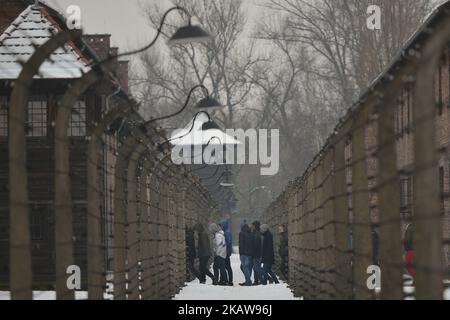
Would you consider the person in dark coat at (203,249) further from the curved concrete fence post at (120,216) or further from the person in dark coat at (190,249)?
the curved concrete fence post at (120,216)

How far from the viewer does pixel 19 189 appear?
7.49m

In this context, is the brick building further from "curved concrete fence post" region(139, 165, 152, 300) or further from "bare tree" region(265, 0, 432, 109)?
"bare tree" region(265, 0, 432, 109)

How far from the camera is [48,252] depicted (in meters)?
29.2

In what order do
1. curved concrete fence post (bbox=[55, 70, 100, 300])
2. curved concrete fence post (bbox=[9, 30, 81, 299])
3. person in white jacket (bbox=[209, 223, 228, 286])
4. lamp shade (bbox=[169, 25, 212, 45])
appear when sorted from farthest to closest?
person in white jacket (bbox=[209, 223, 228, 286])
lamp shade (bbox=[169, 25, 212, 45])
curved concrete fence post (bbox=[55, 70, 100, 300])
curved concrete fence post (bbox=[9, 30, 81, 299])

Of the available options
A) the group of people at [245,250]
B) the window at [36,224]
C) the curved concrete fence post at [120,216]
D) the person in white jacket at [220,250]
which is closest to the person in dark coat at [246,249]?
the group of people at [245,250]

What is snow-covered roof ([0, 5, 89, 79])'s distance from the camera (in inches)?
1104

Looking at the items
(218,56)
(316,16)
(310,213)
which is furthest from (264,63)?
(310,213)

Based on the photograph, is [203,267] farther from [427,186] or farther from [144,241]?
[427,186]

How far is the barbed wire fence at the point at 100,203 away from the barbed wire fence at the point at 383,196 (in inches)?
69.4

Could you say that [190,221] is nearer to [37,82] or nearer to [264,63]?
[37,82]

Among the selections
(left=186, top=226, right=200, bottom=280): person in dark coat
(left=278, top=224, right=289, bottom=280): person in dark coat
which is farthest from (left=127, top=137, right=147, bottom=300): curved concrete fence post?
(left=186, top=226, right=200, bottom=280): person in dark coat

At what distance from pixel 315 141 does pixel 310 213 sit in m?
61.7

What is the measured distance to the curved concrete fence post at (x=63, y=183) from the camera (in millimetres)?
8648
